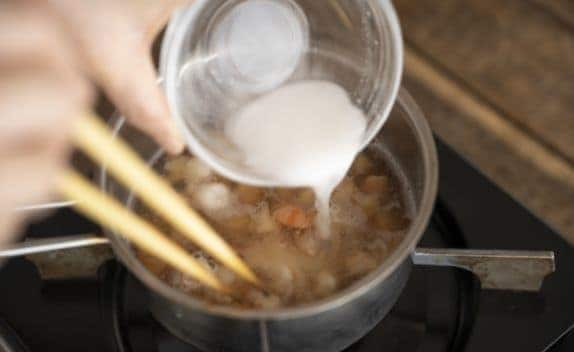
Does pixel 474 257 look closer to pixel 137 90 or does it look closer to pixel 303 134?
pixel 303 134

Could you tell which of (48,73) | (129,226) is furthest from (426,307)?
(48,73)

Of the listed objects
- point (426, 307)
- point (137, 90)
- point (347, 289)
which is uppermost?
point (137, 90)

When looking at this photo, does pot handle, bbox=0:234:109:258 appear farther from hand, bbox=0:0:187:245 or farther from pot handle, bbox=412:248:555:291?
pot handle, bbox=412:248:555:291

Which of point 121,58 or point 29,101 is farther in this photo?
point 121,58

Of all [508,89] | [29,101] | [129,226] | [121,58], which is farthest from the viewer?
[508,89]

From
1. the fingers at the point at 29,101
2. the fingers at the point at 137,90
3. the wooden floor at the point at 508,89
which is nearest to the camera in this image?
the fingers at the point at 29,101

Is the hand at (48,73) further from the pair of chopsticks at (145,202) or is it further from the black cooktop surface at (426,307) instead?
the black cooktop surface at (426,307)

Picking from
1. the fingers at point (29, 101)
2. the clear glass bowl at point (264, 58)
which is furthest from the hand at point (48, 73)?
the clear glass bowl at point (264, 58)
